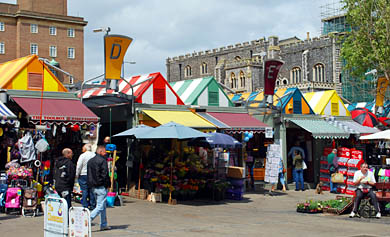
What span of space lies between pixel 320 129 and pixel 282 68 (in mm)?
68680

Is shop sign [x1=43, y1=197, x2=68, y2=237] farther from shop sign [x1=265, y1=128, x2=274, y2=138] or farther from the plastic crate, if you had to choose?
shop sign [x1=265, y1=128, x2=274, y2=138]

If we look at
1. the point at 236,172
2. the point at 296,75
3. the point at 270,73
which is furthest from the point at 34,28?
the point at 236,172

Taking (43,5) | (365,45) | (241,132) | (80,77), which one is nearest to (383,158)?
(365,45)

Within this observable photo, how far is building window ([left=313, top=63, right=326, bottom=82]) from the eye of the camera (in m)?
84.3

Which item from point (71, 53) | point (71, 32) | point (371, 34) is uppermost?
point (71, 32)

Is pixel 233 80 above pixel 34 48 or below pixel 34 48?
below

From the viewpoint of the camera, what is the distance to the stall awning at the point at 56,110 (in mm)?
15077

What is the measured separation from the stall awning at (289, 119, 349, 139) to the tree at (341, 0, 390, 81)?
17.7 ft

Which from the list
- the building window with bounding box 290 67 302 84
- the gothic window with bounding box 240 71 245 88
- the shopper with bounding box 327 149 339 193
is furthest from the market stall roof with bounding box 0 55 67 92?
the gothic window with bounding box 240 71 245 88

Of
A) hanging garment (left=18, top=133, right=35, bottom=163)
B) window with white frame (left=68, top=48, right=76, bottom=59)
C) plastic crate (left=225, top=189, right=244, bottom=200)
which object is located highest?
window with white frame (left=68, top=48, right=76, bottom=59)

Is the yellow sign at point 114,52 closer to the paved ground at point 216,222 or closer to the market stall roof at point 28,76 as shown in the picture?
the market stall roof at point 28,76

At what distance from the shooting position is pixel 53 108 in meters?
15.7

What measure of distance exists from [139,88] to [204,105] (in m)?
3.33

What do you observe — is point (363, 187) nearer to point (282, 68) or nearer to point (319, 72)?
point (319, 72)
